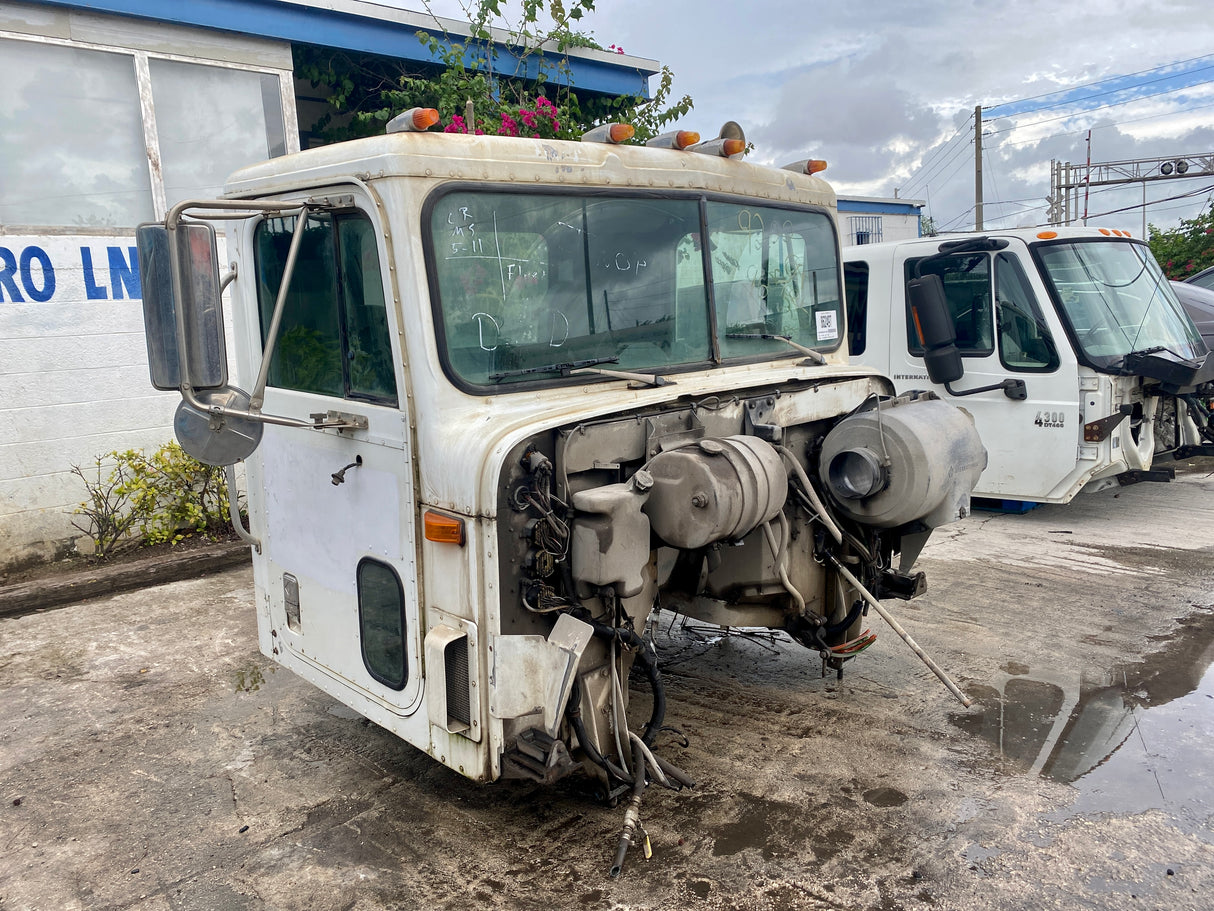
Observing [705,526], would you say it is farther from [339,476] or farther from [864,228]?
[864,228]

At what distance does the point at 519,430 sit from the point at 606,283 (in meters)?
0.83

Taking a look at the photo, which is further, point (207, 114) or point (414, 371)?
point (207, 114)

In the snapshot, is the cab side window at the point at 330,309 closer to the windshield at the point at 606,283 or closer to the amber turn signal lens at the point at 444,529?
the windshield at the point at 606,283

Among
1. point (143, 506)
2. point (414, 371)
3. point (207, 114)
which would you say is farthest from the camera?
point (207, 114)

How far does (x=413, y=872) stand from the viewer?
3133 millimetres

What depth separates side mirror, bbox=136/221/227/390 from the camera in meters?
2.70

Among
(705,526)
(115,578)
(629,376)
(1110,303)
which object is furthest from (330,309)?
(1110,303)

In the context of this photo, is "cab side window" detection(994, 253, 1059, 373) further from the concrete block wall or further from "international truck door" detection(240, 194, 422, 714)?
the concrete block wall

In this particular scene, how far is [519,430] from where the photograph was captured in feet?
9.71

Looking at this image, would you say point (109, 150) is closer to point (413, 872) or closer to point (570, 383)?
point (570, 383)

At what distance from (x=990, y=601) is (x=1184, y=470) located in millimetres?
4817

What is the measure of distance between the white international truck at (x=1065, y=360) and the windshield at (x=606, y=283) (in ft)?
10.3

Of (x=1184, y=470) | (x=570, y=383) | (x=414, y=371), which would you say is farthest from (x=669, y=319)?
(x=1184, y=470)

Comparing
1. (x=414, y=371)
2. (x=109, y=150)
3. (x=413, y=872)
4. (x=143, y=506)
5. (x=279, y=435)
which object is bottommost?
(x=413, y=872)
